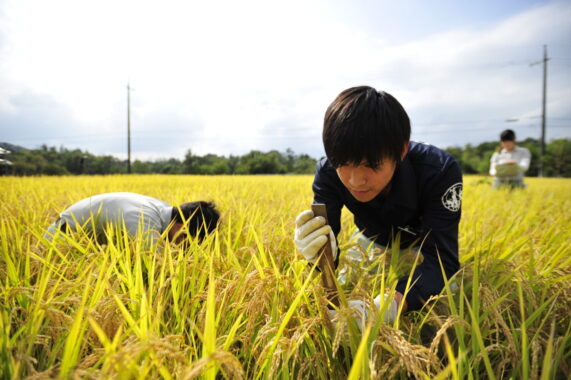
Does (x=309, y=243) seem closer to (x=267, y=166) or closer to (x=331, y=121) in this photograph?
(x=331, y=121)

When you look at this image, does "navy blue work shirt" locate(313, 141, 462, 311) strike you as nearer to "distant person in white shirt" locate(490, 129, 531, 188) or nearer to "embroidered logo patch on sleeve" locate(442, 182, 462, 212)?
"embroidered logo patch on sleeve" locate(442, 182, 462, 212)

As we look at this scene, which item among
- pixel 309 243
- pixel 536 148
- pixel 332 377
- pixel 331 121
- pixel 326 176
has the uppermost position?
pixel 536 148

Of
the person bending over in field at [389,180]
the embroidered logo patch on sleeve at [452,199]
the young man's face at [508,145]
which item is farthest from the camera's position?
the young man's face at [508,145]

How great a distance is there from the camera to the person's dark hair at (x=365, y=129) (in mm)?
1187

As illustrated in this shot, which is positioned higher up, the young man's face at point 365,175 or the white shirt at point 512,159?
the white shirt at point 512,159

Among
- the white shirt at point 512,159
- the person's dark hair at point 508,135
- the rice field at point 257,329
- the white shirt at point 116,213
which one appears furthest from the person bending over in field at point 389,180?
the white shirt at point 512,159

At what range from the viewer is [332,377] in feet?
2.83

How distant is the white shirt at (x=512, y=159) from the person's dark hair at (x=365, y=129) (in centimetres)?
566

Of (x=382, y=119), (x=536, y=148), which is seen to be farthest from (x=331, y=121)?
(x=536, y=148)

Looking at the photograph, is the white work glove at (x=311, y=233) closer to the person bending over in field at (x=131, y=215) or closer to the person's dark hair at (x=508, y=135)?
the person bending over in field at (x=131, y=215)

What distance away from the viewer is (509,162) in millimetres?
5492

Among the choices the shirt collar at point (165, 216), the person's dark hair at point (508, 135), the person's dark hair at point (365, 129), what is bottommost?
the shirt collar at point (165, 216)

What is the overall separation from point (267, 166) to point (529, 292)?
31.6m

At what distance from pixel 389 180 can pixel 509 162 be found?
5481mm
